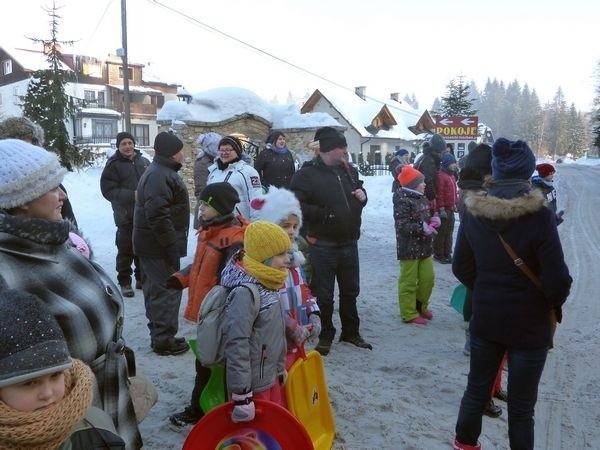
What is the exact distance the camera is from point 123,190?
22.7 ft

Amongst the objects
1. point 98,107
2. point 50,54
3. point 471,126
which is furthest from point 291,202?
point 98,107

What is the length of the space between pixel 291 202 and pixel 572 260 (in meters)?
7.48

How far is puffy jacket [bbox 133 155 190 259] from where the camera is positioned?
Answer: 4.81m

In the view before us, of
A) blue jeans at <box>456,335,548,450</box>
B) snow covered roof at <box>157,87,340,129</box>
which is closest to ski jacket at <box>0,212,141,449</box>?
blue jeans at <box>456,335,548,450</box>

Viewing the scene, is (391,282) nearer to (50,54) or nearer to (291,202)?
(291,202)

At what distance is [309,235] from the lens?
508cm

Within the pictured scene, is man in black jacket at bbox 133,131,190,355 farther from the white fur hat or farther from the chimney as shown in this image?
the chimney

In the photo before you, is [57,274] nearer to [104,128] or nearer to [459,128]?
[459,128]

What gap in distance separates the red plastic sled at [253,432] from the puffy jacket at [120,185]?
4667mm

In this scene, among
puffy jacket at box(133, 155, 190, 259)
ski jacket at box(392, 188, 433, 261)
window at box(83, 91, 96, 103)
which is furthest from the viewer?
window at box(83, 91, 96, 103)

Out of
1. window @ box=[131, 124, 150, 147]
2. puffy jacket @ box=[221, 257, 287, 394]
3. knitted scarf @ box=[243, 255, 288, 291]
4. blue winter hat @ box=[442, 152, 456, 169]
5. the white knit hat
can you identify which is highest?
window @ box=[131, 124, 150, 147]

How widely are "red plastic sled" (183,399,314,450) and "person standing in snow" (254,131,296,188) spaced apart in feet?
20.6

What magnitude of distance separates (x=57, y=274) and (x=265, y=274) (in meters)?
1.24

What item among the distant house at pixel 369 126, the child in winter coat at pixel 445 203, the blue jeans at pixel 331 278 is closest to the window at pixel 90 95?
the distant house at pixel 369 126
